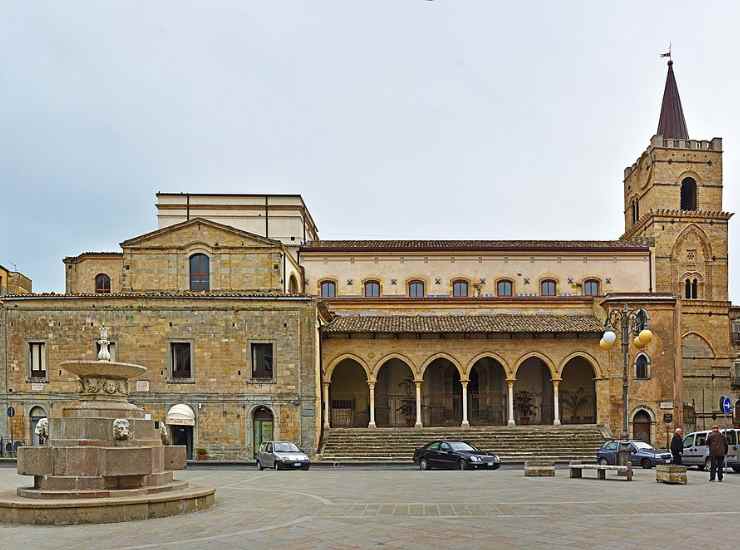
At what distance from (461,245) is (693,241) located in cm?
1707

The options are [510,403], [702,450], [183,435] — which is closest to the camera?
[702,450]

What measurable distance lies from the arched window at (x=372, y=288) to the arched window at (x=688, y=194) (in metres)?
22.8

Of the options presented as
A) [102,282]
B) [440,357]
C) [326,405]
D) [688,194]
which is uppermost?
[688,194]

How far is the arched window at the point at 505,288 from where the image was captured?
48500 mm

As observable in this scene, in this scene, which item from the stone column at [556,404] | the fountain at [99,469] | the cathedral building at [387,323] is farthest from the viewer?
the stone column at [556,404]

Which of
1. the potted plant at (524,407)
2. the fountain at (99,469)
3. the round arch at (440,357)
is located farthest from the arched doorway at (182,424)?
Result: the fountain at (99,469)

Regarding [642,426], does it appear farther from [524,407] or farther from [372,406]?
[372,406]

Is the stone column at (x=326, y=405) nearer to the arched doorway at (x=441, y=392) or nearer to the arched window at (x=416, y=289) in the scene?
the arched doorway at (x=441, y=392)

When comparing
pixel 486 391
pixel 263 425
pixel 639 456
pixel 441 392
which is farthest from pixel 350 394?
pixel 639 456

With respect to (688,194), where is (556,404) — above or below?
below

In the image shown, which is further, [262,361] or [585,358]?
[585,358]

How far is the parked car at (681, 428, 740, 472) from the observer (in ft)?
91.5

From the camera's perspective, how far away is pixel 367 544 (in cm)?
1201

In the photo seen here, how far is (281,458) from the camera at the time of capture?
30.7 m
